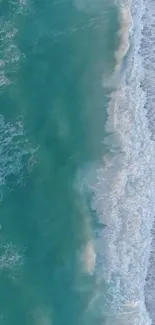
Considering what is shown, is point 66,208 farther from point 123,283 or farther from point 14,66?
point 14,66

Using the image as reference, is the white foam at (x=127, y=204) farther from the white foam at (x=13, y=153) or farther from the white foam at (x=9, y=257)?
the white foam at (x=9, y=257)

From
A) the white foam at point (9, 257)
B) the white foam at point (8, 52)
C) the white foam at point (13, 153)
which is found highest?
the white foam at point (8, 52)

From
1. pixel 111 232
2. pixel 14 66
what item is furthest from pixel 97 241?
pixel 14 66

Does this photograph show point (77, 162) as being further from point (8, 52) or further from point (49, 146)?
point (8, 52)

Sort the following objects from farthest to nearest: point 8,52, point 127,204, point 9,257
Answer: point 8,52
point 127,204
point 9,257

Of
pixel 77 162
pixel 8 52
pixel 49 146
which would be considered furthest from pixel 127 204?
pixel 8 52

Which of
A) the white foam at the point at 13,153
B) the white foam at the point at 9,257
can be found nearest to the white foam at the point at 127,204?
the white foam at the point at 13,153

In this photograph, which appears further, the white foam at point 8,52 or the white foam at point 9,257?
the white foam at point 8,52
